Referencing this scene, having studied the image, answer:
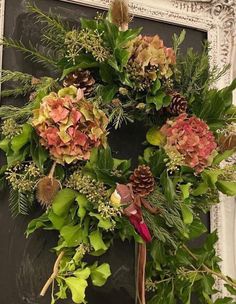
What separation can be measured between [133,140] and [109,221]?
0.72 feet

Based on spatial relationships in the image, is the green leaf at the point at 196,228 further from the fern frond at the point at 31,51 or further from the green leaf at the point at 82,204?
the fern frond at the point at 31,51

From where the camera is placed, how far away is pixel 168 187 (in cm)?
79

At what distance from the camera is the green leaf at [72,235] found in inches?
30.3

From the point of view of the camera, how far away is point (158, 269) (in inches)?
34.0

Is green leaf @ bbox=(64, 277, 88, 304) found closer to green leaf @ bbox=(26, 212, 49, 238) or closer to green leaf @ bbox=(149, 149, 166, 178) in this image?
green leaf @ bbox=(26, 212, 49, 238)

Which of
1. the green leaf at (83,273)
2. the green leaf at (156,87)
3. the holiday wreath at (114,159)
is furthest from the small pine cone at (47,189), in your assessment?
the green leaf at (156,87)

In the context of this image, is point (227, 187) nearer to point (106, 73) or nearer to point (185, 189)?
point (185, 189)

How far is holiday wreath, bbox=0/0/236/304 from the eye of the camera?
784 millimetres

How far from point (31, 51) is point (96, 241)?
13.3 inches

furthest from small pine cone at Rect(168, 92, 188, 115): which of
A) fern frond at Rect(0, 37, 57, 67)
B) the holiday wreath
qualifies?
fern frond at Rect(0, 37, 57, 67)

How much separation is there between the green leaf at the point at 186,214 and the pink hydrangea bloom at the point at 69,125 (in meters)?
0.16

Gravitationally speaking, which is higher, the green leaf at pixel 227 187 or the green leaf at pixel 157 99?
the green leaf at pixel 157 99

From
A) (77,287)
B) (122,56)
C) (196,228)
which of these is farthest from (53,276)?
(122,56)

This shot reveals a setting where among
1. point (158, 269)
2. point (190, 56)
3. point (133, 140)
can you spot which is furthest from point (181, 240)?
point (190, 56)
